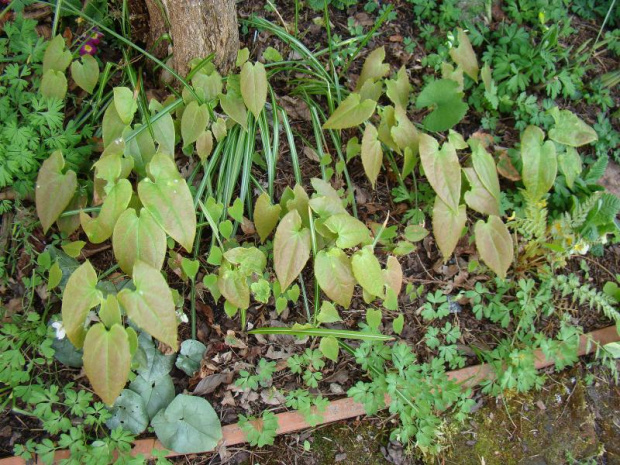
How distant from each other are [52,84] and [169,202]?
28.4 inches

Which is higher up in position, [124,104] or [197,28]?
[197,28]

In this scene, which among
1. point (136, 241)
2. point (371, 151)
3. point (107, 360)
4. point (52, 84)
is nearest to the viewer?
point (107, 360)

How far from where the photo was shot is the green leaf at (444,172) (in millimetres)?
1985

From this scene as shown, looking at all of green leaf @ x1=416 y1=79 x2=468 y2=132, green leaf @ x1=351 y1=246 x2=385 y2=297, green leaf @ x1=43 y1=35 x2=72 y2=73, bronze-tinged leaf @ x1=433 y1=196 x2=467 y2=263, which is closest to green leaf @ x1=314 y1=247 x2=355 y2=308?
green leaf @ x1=351 y1=246 x2=385 y2=297

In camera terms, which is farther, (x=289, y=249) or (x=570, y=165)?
(x=570, y=165)

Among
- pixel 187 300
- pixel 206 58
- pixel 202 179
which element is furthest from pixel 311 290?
pixel 206 58

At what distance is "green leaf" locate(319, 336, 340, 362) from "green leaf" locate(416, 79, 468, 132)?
3.34 feet

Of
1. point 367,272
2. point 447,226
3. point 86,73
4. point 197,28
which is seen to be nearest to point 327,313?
point 367,272

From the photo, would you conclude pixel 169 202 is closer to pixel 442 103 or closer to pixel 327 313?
pixel 327 313

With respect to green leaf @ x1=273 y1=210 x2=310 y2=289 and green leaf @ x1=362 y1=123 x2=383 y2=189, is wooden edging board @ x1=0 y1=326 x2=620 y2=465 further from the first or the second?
Result: green leaf @ x1=362 y1=123 x2=383 y2=189

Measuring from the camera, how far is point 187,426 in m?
1.85

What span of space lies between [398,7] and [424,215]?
3.71 feet

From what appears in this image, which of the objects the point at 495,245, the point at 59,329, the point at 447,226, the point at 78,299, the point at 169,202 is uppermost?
the point at 169,202

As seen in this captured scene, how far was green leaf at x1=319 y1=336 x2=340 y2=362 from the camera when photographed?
1.92 m
